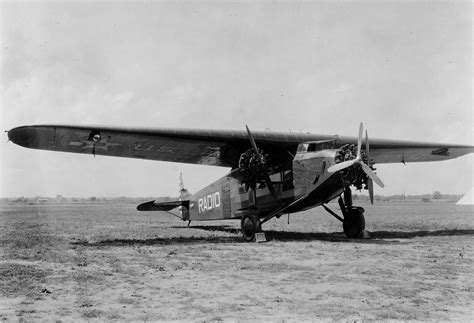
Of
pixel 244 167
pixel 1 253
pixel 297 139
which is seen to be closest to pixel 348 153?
pixel 297 139

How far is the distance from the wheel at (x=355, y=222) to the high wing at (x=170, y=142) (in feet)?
7.10

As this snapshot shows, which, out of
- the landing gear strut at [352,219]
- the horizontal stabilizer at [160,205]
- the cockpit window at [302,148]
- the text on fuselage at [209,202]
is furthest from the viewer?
the horizontal stabilizer at [160,205]

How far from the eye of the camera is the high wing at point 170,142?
35.9ft

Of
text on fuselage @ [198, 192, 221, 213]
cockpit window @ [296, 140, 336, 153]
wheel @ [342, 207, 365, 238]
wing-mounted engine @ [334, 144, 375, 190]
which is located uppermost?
cockpit window @ [296, 140, 336, 153]

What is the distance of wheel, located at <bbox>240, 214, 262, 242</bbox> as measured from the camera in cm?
1246

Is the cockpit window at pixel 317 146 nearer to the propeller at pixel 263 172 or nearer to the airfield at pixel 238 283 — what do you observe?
the propeller at pixel 263 172

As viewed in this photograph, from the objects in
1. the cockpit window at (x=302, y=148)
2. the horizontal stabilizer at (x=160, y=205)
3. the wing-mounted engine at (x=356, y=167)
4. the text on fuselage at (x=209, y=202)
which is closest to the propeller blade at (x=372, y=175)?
the wing-mounted engine at (x=356, y=167)

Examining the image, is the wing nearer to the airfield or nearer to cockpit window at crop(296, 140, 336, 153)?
cockpit window at crop(296, 140, 336, 153)

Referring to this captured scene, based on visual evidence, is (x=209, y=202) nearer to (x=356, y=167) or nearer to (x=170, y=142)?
(x=170, y=142)

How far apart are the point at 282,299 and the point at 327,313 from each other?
0.76 meters

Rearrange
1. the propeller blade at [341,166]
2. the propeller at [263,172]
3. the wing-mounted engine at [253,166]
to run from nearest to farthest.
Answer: the propeller blade at [341,166] < the propeller at [263,172] < the wing-mounted engine at [253,166]

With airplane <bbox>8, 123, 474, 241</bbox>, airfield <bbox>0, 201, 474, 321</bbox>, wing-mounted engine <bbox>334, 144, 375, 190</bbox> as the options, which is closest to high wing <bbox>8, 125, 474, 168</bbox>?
airplane <bbox>8, 123, 474, 241</bbox>

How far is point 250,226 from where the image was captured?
1260 centimetres

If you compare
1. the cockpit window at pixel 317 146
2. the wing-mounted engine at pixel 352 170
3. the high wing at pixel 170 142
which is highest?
the high wing at pixel 170 142
